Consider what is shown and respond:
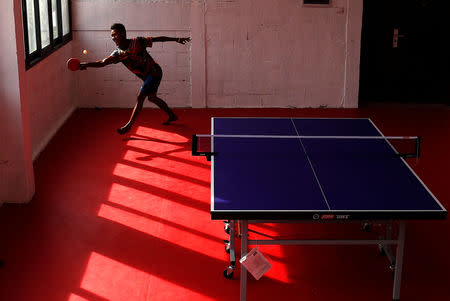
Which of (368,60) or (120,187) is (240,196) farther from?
(368,60)

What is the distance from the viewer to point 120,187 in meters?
6.60

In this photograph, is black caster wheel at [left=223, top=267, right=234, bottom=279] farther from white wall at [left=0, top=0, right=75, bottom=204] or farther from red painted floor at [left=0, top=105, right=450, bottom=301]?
white wall at [left=0, top=0, right=75, bottom=204]

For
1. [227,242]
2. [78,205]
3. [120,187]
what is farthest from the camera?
[120,187]

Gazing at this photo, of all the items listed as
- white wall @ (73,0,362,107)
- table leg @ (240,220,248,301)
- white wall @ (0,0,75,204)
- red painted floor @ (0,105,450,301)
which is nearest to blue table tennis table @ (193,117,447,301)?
table leg @ (240,220,248,301)

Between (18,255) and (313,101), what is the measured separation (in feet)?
19.2

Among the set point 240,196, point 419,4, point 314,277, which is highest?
point 419,4

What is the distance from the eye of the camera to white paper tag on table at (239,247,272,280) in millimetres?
4230

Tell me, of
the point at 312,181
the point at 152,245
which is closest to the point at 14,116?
the point at 152,245

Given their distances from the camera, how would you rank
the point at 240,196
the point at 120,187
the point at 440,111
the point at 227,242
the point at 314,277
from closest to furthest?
the point at 240,196, the point at 314,277, the point at 227,242, the point at 120,187, the point at 440,111

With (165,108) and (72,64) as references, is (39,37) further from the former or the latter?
(165,108)

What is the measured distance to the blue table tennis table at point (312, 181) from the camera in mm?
4039

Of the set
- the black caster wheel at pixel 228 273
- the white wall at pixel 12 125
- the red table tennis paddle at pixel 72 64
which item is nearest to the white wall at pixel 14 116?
the white wall at pixel 12 125

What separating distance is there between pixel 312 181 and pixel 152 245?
5.11ft

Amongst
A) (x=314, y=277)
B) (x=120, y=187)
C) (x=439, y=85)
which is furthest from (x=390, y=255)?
(x=439, y=85)
